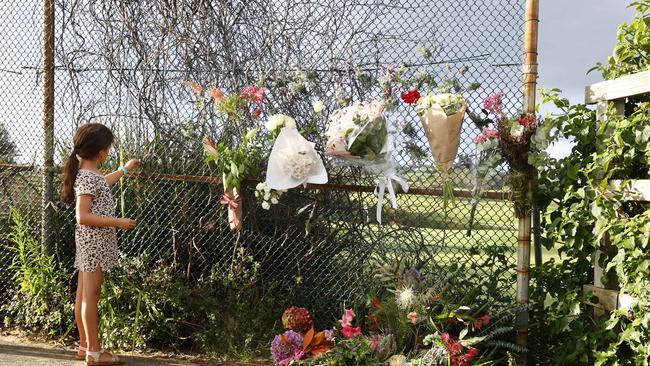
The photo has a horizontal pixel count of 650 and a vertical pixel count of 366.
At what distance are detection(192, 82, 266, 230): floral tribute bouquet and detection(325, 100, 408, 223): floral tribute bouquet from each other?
59 centimetres

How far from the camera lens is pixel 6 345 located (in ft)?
16.7

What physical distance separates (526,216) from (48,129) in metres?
3.76

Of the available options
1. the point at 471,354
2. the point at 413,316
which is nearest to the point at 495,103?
the point at 413,316

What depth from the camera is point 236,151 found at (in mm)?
4543

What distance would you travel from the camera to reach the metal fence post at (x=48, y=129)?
213 inches

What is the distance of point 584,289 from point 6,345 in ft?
13.5

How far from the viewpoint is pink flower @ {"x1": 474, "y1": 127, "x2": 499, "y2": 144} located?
4.16m

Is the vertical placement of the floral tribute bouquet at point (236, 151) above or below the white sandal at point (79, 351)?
above

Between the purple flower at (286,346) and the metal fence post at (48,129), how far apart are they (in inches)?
89.3

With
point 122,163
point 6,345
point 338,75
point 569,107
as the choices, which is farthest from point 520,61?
point 6,345

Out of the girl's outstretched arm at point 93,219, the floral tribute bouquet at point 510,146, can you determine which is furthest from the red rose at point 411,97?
the girl's outstretched arm at point 93,219

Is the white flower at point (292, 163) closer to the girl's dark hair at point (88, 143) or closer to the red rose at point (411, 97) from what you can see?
the red rose at point (411, 97)

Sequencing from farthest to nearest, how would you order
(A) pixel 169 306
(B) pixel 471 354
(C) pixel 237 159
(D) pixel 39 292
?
(D) pixel 39 292 < (A) pixel 169 306 < (C) pixel 237 159 < (B) pixel 471 354

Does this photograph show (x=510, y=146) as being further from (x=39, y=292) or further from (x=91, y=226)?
(x=39, y=292)
